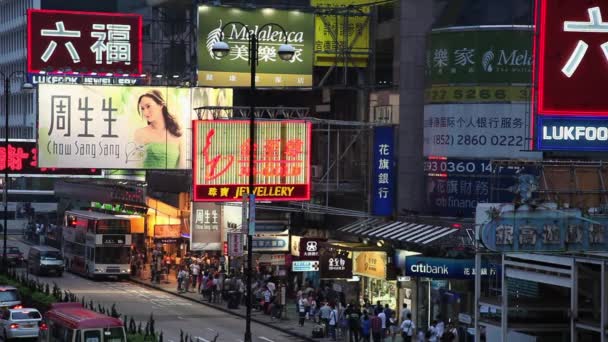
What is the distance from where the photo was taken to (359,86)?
206ft

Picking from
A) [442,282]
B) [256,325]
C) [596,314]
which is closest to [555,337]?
[596,314]

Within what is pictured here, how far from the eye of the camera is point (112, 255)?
7412 cm

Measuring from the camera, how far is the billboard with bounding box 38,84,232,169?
198 feet

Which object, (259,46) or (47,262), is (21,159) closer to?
(47,262)

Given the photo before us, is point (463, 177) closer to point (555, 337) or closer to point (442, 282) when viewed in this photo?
point (442, 282)

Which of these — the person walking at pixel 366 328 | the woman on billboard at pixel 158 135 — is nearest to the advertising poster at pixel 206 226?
the woman on billboard at pixel 158 135

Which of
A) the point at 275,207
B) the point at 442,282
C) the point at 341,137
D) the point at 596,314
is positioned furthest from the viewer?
the point at 341,137

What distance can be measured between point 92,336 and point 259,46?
26.2 m

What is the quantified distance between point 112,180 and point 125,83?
26.9m

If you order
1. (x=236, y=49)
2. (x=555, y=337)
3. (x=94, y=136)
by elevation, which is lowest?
(x=555, y=337)

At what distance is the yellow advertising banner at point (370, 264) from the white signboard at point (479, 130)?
4.93m

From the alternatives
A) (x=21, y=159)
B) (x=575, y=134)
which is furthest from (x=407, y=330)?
(x=21, y=159)

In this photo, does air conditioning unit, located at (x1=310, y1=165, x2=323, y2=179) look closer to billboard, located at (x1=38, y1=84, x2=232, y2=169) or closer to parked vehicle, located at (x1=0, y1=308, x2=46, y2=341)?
billboard, located at (x1=38, y1=84, x2=232, y2=169)

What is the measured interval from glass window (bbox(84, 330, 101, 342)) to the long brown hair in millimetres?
23858
